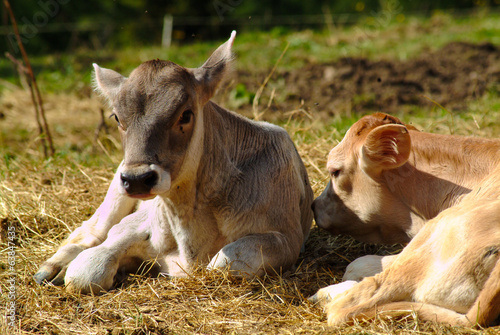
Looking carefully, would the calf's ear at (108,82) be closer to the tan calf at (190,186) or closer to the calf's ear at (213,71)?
the tan calf at (190,186)

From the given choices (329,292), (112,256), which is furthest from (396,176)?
(112,256)

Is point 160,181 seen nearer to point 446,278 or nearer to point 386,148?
point 386,148

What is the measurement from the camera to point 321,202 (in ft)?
15.6

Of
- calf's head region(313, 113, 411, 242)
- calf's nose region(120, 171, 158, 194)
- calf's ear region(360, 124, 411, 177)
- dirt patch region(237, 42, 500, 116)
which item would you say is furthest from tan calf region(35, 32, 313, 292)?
dirt patch region(237, 42, 500, 116)

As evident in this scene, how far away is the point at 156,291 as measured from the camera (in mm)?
→ 4148

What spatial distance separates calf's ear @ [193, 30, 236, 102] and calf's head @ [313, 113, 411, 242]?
1.00 m

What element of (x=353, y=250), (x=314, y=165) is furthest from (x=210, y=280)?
(x=314, y=165)

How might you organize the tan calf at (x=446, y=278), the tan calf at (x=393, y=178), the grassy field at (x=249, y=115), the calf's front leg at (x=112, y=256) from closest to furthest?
the tan calf at (x=446, y=278) < the grassy field at (x=249, y=115) < the tan calf at (x=393, y=178) < the calf's front leg at (x=112, y=256)

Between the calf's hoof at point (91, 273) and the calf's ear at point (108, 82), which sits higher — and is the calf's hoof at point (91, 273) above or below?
below

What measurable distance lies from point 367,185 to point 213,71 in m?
1.37

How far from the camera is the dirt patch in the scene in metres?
9.08

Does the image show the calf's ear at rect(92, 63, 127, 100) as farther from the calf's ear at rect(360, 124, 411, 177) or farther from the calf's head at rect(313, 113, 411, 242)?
the calf's ear at rect(360, 124, 411, 177)

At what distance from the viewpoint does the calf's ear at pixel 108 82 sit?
14.3 feet

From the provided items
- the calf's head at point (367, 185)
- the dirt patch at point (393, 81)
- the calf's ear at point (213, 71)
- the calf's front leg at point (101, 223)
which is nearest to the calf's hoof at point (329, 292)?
the calf's head at point (367, 185)
